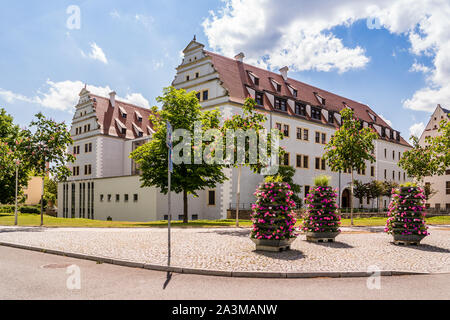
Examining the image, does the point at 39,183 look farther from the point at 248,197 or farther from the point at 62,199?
the point at 248,197

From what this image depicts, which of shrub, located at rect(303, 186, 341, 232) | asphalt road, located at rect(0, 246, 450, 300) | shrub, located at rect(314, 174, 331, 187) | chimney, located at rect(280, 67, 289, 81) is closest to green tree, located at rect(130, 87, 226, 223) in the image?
shrub, located at rect(314, 174, 331, 187)

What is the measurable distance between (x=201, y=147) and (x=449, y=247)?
15394mm

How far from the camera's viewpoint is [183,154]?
26.4 m

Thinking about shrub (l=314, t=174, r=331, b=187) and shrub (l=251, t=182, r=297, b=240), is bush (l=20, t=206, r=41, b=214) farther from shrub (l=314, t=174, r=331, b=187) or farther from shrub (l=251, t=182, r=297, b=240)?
shrub (l=251, t=182, r=297, b=240)

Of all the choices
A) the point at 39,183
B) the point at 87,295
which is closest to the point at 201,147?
the point at 87,295

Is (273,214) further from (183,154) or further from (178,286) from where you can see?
(183,154)

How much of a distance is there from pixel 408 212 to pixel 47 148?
20.0 meters

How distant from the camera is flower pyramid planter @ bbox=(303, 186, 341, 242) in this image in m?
14.7

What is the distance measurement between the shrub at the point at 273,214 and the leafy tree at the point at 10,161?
57.9ft

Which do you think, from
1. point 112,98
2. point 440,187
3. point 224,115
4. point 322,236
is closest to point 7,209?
point 112,98

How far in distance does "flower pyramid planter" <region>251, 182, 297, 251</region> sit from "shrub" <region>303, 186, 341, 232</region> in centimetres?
296

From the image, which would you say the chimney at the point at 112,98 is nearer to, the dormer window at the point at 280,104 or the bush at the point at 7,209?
the bush at the point at 7,209

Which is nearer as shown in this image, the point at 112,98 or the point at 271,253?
the point at 271,253

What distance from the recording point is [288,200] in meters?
11.9
